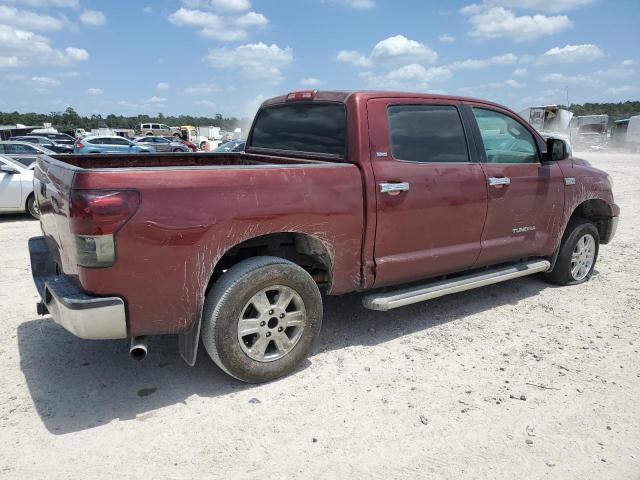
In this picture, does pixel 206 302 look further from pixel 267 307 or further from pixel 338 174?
pixel 338 174

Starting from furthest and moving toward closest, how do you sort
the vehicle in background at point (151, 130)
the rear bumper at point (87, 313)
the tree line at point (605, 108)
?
the tree line at point (605, 108) < the vehicle in background at point (151, 130) < the rear bumper at point (87, 313)

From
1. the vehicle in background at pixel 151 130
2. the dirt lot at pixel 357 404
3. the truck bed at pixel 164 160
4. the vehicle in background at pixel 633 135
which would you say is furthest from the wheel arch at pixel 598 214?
the vehicle in background at pixel 151 130

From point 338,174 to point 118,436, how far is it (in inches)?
83.9

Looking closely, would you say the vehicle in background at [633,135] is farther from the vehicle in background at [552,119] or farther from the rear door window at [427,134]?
the rear door window at [427,134]

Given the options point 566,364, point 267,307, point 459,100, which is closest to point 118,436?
point 267,307

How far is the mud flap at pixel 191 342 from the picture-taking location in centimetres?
331

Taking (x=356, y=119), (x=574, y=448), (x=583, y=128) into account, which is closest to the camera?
(x=574, y=448)

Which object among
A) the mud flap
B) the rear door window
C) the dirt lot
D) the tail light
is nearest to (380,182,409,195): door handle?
the rear door window

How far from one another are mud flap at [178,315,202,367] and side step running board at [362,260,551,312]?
1348mm

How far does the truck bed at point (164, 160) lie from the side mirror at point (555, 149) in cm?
244

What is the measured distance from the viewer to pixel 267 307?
350 cm

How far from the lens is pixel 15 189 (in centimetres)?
990

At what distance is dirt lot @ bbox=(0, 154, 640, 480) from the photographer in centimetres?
279

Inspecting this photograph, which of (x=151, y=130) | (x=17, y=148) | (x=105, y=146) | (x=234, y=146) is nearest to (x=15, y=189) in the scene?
(x=17, y=148)
